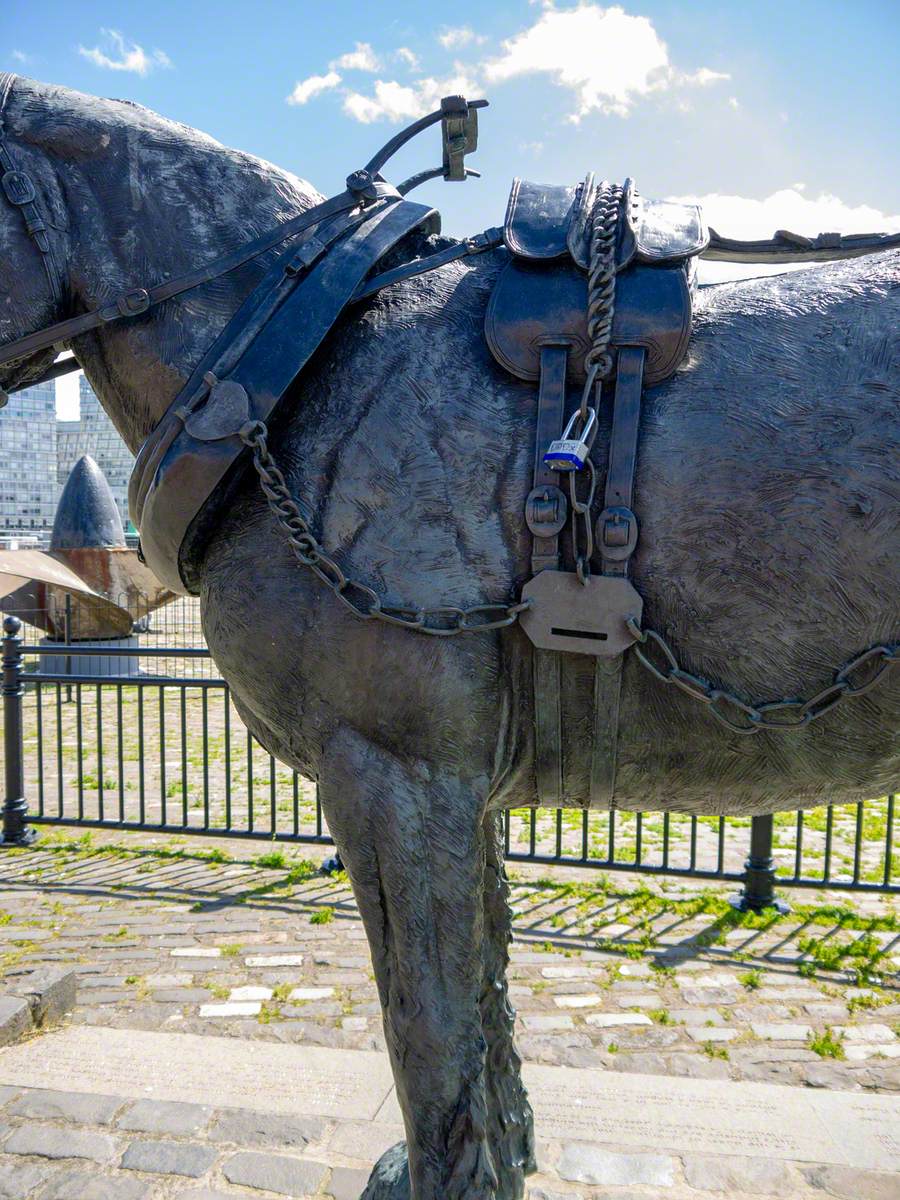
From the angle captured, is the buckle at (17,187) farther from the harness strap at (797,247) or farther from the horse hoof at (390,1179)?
the horse hoof at (390,1179)

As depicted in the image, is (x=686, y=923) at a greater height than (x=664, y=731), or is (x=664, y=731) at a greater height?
(x=664, y=731)

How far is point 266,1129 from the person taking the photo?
121 inches

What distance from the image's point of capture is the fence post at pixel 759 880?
18.7 feet

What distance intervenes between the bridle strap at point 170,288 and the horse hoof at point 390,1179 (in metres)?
2.23

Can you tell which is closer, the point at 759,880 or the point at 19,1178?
the point at 19,1178

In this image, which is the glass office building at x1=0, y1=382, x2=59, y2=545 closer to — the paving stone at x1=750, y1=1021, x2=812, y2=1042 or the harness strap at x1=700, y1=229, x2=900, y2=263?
the paving stone at x1=750, y1=1021, x2=812, y2=1042

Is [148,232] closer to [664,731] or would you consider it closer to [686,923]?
[664,731]

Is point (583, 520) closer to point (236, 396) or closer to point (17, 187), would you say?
point (236, 396)

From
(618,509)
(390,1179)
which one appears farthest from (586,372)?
(390,1179)

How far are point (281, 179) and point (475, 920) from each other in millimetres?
1738

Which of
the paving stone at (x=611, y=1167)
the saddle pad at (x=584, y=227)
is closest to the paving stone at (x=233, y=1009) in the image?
the paving stone at (x=611, y=1167)

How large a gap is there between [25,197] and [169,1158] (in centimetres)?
280

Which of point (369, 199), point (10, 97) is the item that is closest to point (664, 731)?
point (369, 199)

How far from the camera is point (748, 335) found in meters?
1.86
